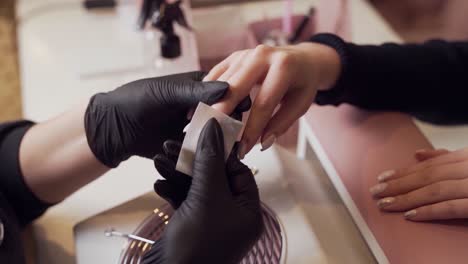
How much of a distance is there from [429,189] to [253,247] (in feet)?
0.73

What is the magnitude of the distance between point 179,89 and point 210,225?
17 cm

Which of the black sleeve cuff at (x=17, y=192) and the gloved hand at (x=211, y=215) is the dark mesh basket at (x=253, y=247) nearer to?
the gloved hand at (x=211, y=215)

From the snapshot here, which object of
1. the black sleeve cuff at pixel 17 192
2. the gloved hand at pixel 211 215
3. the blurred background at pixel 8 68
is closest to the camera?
the gloved hand at pixel 211 215

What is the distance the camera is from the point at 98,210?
633 mm

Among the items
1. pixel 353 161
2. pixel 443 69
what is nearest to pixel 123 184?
pixel 353 161

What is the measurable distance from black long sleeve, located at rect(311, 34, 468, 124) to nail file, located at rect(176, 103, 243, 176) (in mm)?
254

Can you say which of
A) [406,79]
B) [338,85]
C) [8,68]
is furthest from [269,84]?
[8,68]

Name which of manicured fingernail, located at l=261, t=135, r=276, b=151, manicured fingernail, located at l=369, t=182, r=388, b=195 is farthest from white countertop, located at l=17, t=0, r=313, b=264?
manicured fingernail, located at l=369, t=182, r=388, b=195

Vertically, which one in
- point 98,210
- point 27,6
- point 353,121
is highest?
point 27,6

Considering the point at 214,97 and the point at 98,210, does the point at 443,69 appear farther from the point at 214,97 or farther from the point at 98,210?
the point at 98,210

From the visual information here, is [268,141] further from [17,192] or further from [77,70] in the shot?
[77,70]

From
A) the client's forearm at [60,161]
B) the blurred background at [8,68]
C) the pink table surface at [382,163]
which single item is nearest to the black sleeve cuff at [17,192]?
the client's forearm at [60,161]

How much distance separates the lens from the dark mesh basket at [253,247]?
1.67ft

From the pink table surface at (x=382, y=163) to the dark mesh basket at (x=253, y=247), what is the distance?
4.3 inches
